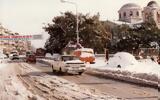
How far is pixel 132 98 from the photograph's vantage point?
12695mm

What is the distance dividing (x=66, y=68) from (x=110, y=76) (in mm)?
2753

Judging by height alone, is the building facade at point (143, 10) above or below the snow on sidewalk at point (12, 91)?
above

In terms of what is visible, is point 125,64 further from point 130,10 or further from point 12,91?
point 12,91

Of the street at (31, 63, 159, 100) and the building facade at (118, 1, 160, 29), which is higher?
the building facade at (118, 1, 160, 29)

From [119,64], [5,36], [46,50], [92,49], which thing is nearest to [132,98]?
[46,50]

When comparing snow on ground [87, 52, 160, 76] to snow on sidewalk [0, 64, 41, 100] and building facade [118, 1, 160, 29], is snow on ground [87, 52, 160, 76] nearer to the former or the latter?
building facade [118, 1, 160, 29]

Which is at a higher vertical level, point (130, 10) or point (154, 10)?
point (130, 10)

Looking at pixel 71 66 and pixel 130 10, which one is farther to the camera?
pixel 71 66

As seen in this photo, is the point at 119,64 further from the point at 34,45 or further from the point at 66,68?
the point at 34,45

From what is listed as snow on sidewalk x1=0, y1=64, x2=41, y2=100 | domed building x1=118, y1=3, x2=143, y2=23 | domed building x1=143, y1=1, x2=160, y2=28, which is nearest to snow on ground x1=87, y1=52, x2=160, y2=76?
domed building x1=118, y1=3, x2=143, y2=23

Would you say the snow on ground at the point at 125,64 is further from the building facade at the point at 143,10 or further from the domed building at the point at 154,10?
the domed building at the point at 154,10

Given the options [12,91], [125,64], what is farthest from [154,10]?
[125,64]

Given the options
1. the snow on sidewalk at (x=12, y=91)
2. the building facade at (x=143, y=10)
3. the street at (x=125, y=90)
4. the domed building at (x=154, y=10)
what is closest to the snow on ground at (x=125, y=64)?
the building facade at (x=143, y=10)

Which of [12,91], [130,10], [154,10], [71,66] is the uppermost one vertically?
[130,10]
